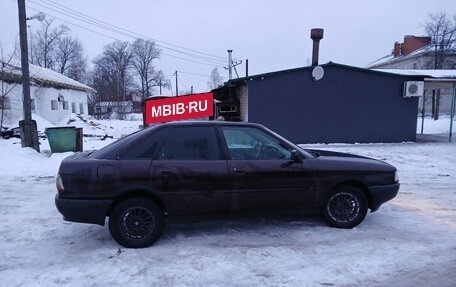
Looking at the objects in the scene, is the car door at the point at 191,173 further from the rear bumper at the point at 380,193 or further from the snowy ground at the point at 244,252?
the rear bumper at the point at 380,193

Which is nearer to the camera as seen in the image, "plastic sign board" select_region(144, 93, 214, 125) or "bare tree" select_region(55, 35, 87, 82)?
"plastic sign board" select_region(144, 93, 214, 125)

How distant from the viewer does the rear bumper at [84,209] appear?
4227 mm

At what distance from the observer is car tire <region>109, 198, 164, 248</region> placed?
434cm

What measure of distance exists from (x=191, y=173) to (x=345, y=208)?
229cm

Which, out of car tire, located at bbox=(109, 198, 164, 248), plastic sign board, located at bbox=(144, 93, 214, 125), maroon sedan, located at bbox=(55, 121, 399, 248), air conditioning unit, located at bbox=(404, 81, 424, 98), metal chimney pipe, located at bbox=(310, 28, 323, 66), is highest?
metal chimney pipe, located at bbox=(310, 28, 323, 66)

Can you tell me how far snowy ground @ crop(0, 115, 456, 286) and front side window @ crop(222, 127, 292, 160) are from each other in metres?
1.08

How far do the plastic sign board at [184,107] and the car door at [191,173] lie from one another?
18.9 ft

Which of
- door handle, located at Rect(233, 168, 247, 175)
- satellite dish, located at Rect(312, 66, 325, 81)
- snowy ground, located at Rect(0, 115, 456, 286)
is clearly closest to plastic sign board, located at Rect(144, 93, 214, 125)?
snowy ground, located at Rect(0, 115, 456, 286)

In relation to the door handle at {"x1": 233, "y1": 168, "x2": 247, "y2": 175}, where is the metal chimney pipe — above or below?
above

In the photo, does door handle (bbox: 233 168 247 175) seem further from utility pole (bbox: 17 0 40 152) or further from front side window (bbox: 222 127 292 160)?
utility pole (bbox: 17 0 40 152)

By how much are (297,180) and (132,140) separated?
7.28ft

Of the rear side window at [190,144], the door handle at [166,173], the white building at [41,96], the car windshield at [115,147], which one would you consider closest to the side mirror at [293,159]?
the rear side window at [190,144]

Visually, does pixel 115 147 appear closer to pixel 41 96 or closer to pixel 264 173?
pixel 264 173

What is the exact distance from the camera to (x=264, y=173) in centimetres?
469
